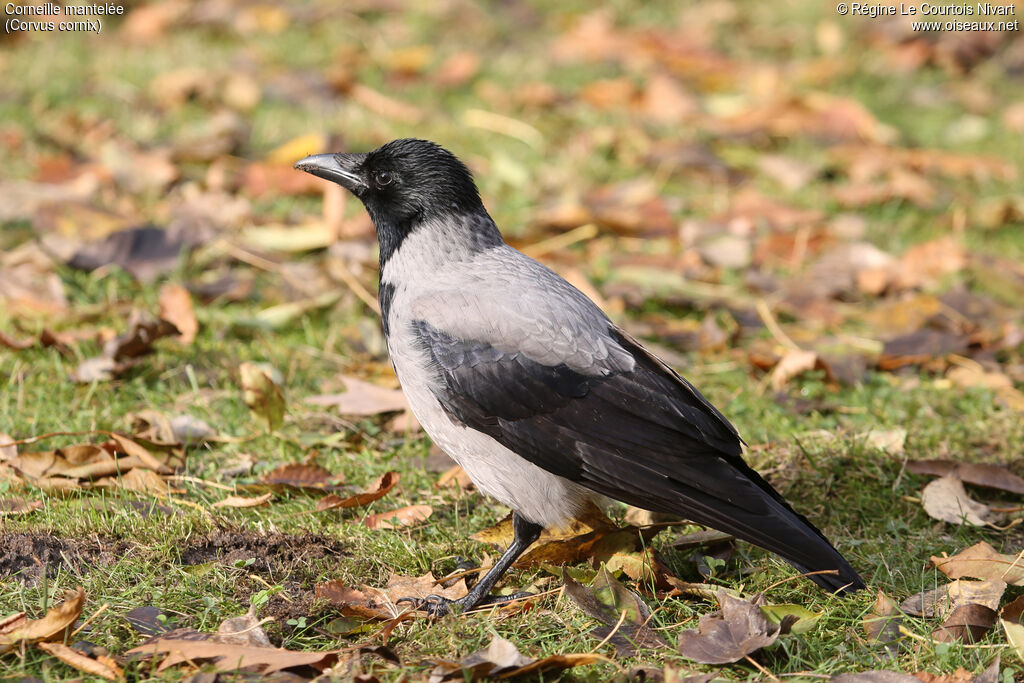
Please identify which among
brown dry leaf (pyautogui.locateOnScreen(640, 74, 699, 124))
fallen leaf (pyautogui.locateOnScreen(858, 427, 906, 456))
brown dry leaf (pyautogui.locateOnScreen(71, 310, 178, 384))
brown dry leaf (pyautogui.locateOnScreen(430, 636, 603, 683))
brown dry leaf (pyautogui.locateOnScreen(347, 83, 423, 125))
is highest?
brown dry leaf (pyautogui.locateOnScreen(347, 83, 423, 125))

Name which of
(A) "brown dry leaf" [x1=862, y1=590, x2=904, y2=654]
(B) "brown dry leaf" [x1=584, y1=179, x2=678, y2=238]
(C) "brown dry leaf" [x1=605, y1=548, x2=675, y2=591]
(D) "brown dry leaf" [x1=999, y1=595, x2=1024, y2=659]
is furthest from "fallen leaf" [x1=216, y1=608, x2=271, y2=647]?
(B) "brown dry leaf" [x1=584, y1=179, x2=678, y2=238]

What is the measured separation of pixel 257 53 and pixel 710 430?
19.0ft

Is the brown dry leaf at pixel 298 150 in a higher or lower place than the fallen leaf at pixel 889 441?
higher

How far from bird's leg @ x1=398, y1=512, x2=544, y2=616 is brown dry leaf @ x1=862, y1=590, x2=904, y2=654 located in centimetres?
98

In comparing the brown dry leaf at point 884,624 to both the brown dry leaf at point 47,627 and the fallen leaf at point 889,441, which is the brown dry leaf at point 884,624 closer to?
the fallen leaf at point 889,441

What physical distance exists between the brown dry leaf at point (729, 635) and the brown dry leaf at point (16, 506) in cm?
198

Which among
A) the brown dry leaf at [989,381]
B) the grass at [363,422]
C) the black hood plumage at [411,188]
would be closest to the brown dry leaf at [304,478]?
the grass at [363,422]

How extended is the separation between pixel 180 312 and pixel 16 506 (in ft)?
4.66

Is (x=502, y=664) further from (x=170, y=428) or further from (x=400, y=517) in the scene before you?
(x=170, y=428)

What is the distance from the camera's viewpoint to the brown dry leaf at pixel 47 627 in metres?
2.69

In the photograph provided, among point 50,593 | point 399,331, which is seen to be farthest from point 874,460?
point 50,593

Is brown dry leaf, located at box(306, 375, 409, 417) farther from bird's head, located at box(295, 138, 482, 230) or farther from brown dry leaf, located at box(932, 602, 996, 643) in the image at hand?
brown dry leaf, located at box(932, 602, 996, 643)

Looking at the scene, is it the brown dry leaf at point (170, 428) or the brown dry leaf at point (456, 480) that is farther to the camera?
the brown dry leaf at point (170, 428)

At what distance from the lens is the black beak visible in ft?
13.0
